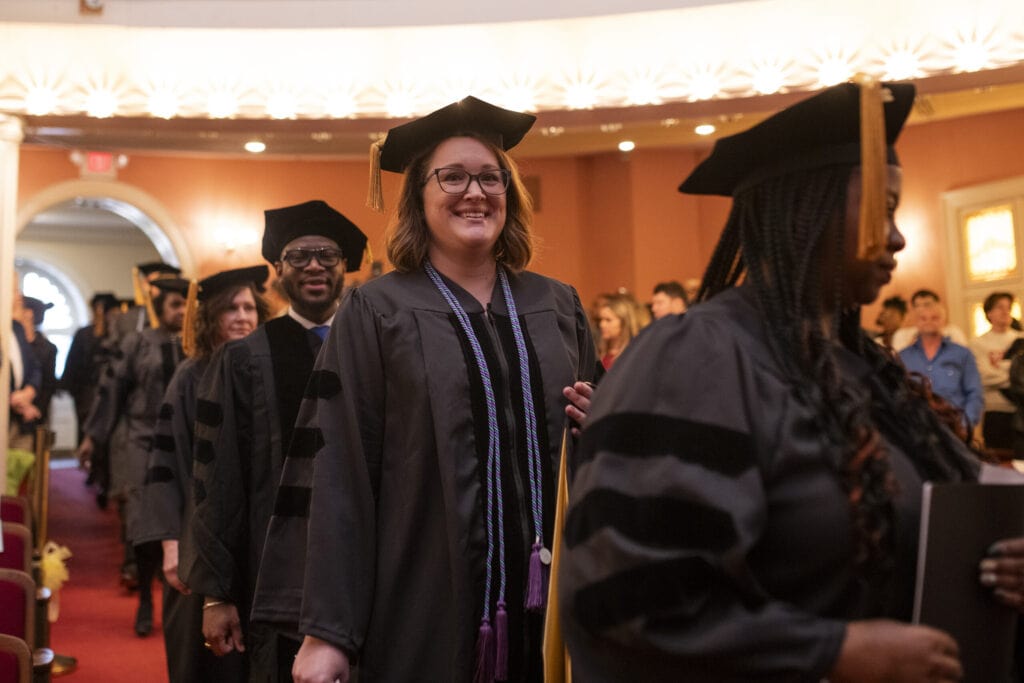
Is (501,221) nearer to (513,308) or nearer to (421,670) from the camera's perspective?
(513,308)

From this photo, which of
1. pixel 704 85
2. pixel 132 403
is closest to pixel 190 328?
pixel 132 403

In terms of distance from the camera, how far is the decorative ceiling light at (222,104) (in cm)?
746

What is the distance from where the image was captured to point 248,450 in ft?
11.0

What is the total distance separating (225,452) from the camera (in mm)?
3303

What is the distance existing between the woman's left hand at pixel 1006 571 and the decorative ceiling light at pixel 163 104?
694 cm

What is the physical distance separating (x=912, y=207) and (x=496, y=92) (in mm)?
5639

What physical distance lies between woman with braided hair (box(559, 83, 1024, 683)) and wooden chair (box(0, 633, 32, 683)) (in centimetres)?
186

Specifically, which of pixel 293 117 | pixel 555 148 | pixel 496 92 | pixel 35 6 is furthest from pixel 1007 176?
pixel 35 6

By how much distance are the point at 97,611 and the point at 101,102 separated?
3.44 meters

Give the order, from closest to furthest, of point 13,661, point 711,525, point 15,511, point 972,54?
point 711,525, point 13,661, point 15,511, point 972,54

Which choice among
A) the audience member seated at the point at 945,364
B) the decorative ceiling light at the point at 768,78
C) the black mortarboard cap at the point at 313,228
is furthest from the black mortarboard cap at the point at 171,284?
the audience member seated at the point at 945,364

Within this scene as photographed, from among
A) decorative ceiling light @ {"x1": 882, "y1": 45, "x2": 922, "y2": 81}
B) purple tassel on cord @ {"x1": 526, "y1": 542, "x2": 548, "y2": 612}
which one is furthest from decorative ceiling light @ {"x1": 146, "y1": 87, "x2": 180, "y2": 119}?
purple tassel on cord @ {"x1": 526, "y1": 542, "x2": 548, "y2": 612}

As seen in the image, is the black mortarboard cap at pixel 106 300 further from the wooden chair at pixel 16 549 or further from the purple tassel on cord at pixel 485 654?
the purple tassel on cord at pixel 485 654

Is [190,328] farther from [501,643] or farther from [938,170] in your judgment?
[938,170]
